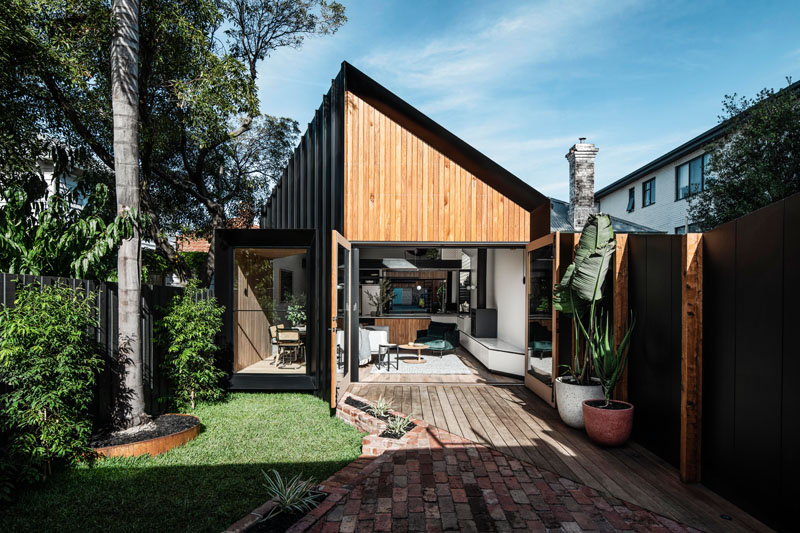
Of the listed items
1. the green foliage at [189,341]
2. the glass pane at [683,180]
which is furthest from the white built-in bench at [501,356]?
the glass pane at [683,180]

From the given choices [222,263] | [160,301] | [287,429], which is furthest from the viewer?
[222,263]

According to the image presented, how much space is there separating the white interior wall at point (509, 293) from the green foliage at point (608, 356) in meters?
3.34

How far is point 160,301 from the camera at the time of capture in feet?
17.5

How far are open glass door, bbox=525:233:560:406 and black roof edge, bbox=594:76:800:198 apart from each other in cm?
942

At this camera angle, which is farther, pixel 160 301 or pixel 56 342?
pixel 160 301

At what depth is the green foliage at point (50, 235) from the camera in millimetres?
3727

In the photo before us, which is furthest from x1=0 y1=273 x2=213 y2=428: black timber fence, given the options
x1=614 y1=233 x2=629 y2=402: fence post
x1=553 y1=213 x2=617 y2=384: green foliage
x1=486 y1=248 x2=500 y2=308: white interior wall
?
x1=486 y1=248 x2=500 y2=308: white interior wall

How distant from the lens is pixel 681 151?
48.9ft

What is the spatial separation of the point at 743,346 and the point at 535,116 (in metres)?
9.36

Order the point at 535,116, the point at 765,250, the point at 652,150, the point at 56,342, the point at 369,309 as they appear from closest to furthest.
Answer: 1. the point at 765,250
2. the point at 56,342
3. the point at 535,116
4. the point at 369,309
5. the point at 652,150

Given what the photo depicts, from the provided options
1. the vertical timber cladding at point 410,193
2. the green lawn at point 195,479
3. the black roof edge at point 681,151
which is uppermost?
the black roof edge at point 681,151

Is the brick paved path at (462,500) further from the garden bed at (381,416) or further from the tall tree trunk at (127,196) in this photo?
the tall tree trunk at (127,196)

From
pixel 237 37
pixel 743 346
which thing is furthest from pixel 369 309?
pixel 743 346

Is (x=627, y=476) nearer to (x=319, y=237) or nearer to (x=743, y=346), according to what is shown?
(x=743, y=346)
